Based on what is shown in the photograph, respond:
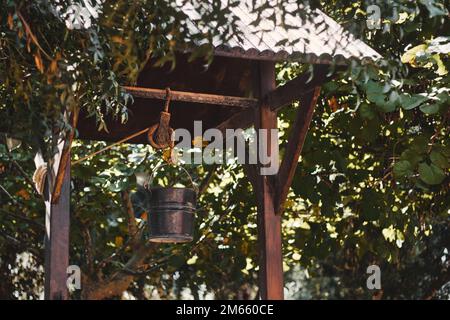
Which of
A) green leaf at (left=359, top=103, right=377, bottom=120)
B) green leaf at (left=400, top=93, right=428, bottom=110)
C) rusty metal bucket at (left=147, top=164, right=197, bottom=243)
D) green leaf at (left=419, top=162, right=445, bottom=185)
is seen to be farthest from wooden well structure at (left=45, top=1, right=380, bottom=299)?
green leaf at (left=419, top=162, right=445, bottom=185)

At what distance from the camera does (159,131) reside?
572 centimetres

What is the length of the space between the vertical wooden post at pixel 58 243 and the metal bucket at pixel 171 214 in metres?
0.81

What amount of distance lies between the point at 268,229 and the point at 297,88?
33.3 inches

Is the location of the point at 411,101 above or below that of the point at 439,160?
above

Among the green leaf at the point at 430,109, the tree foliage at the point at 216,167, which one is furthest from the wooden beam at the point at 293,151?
the green leaf at the point at 430,109

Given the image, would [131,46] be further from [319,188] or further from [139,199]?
[319,188]

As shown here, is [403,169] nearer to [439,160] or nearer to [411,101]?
[439,160]

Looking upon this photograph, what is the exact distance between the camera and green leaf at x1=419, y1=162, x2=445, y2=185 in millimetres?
6418

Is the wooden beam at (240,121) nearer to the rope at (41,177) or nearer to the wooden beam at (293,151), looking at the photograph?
the wooden beam at (293,151)

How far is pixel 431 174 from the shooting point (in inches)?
254

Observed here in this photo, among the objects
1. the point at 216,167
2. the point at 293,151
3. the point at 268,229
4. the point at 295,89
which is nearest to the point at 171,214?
the point at 268,229

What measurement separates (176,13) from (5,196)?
6.63 meters

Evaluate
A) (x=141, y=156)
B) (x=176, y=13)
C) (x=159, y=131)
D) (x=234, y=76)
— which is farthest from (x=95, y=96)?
(x=141, y=156)
